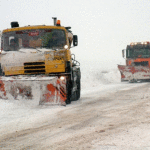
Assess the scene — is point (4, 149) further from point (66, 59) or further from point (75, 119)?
point (66, 59)

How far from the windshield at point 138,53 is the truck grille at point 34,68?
12674mm

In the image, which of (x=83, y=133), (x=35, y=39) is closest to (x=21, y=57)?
(x=35, y=39)

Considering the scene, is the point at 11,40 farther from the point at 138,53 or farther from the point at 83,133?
the point at 138,53

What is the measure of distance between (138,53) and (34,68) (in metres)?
12.9

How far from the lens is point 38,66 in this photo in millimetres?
6859

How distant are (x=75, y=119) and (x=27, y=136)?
1419 mm

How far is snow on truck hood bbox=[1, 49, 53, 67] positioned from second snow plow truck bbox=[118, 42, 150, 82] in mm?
11375

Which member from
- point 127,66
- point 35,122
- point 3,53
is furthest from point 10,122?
point 127,66

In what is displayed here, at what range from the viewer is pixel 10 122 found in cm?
480

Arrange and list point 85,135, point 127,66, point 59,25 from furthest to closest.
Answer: point 127,66, point 59,25, point 85,135

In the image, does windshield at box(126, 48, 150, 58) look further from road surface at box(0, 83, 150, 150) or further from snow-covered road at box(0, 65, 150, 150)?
road surface at box(0, 83, 150, 150)

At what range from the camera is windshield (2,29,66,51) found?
7.19 m

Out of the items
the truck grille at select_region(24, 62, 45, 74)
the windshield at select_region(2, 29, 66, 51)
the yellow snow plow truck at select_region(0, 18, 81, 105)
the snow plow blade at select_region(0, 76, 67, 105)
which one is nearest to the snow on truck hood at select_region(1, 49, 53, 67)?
the yellow snow plow truck at select_region(0, 18, 81, 105)

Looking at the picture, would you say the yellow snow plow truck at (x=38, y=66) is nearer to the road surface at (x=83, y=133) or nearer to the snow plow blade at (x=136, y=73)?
the road surface at (x=83, y=133)
